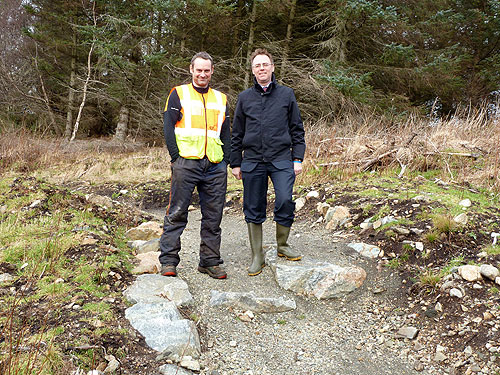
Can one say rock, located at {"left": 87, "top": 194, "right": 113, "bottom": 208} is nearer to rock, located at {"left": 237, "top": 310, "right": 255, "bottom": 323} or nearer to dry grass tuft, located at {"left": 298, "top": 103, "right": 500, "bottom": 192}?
dry grass tuft, located at {"left": 298, "top": 103, "right": 500, "bottom": 192}

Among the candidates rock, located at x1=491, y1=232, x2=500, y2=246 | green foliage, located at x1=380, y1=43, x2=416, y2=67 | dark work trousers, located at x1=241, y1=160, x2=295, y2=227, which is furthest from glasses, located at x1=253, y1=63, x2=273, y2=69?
green foliage, located at x1=380, y1=43, x2=416, y2=67

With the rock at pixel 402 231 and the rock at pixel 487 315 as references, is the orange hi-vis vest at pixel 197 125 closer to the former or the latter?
the rock at pixel 402 231

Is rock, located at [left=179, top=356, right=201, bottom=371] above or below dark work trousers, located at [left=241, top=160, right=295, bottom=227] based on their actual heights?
below

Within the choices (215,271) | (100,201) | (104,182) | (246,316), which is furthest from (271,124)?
(104,182)

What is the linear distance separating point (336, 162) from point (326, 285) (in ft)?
13.1

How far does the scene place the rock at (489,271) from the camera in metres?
Result: 2.95

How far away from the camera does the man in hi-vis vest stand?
3.24 m

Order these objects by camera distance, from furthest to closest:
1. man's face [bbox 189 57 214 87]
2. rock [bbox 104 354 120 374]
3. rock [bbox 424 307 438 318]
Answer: man's face [bbox 189 57 214 87]
rock [bbox 424 307 438 318]
rock [bbox 104 354 120 374]

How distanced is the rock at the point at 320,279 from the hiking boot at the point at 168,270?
993mm

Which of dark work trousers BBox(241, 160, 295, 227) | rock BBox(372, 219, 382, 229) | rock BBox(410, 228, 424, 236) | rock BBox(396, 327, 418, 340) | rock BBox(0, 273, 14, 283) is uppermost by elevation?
dark work trousers BBox(241, 160, 295, 227)

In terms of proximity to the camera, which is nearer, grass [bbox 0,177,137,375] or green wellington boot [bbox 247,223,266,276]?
grass [bbox 0,177,137,375]

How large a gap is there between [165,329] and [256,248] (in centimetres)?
143

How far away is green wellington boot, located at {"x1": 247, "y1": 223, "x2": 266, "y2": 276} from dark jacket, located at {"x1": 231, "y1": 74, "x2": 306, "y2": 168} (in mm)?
699

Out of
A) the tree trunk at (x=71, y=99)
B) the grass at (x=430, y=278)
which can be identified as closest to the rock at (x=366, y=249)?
the grass at (x=430, y=278)
